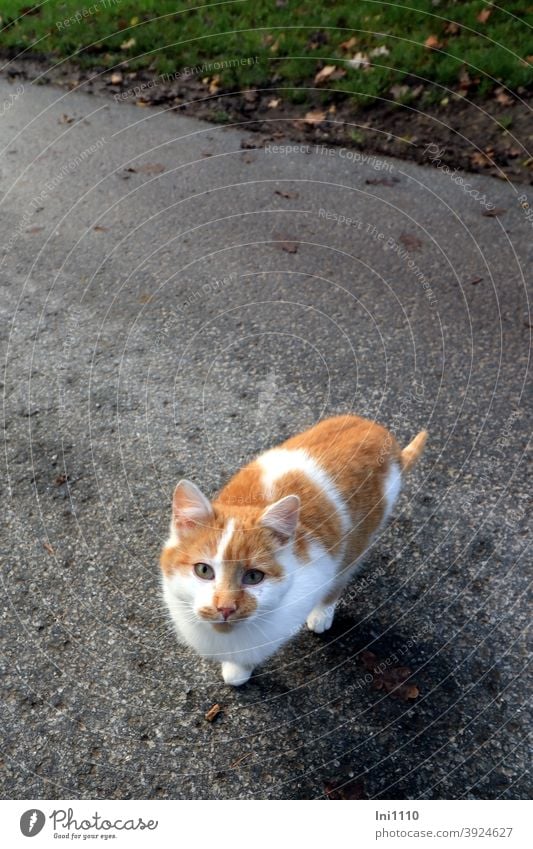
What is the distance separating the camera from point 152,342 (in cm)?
578

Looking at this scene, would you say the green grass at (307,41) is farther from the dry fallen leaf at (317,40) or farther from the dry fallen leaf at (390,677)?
the dry fallen leaf at (390,677)

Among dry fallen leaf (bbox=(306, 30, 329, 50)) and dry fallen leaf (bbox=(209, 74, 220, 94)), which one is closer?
dry fallen leaf (bbox=(209, 74, 220, 94))

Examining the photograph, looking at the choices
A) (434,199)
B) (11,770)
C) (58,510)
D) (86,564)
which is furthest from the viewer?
(434,199)

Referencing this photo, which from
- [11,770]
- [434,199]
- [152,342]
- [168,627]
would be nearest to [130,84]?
[434,199]

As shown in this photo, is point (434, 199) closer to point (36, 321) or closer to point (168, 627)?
point (36, 321)

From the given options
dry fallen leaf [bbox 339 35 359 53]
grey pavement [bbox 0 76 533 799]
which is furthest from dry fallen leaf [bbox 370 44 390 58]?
grey pavement [bbox 0 76 533 799]

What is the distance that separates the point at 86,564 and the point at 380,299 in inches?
137

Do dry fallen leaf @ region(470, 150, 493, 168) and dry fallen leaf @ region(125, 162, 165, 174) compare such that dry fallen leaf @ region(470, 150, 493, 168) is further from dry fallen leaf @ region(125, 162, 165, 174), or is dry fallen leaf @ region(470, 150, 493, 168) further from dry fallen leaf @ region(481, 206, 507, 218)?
dry fallen leaf @ region(125, 162, 165, 174)

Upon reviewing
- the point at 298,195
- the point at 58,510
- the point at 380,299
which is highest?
the point at 298,195

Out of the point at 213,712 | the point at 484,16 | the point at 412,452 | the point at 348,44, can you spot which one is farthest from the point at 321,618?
the point at 484,16

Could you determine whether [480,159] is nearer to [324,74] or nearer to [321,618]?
[324,74]

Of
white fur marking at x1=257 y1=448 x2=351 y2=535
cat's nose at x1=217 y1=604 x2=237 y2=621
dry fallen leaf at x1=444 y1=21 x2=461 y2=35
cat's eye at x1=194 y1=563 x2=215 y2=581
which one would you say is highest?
dry fallen leaf at x1=444 y1=21 x2=461 y2=35

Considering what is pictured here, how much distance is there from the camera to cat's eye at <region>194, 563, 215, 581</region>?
118 inches

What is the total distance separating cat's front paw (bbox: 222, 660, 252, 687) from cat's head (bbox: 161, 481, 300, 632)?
511mm
